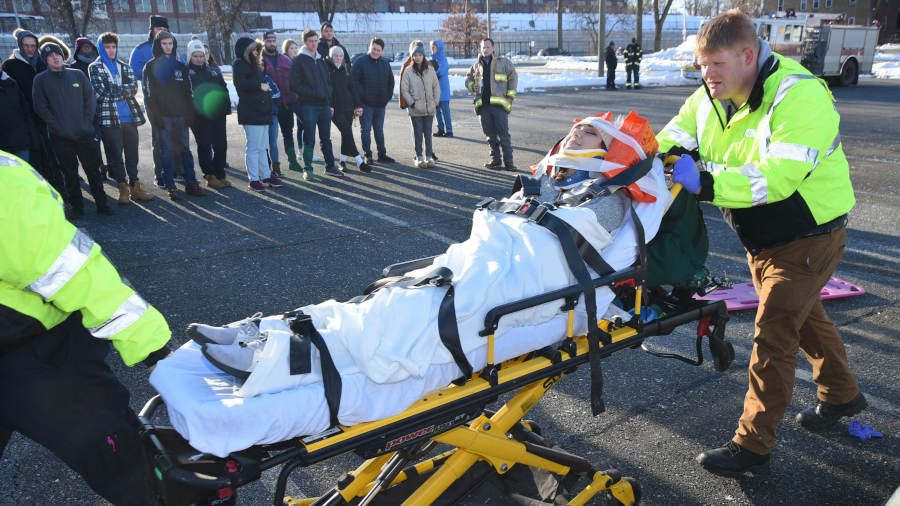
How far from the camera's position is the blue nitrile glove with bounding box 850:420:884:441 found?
3.05 meters

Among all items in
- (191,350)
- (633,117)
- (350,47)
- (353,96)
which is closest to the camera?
(191,350)

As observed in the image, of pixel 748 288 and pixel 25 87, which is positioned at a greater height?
pixel 25 87

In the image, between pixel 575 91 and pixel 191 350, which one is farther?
pixel 575 91

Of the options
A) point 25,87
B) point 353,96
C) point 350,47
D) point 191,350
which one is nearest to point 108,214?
point 25,87

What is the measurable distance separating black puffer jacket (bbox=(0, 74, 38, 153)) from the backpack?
639 centimetres

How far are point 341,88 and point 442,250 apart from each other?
4382mm

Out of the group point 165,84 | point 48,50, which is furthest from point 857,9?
point 48,50

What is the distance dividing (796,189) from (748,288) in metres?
2.43

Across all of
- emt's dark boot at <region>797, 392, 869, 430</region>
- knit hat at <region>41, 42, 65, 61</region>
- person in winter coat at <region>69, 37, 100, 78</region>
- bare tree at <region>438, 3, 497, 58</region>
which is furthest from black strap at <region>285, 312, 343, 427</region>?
bare tree at <region>438, 3, 497, 58</region>

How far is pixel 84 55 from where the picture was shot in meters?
7.92

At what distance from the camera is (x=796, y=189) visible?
2.62 metres

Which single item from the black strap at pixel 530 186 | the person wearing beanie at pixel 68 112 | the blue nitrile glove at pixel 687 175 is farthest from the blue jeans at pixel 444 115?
the blue nitrile glove at pixel 687 175

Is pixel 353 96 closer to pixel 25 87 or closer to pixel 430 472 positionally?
pixel 25 87

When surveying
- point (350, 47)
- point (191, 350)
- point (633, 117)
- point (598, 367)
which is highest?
point (350, 47)
